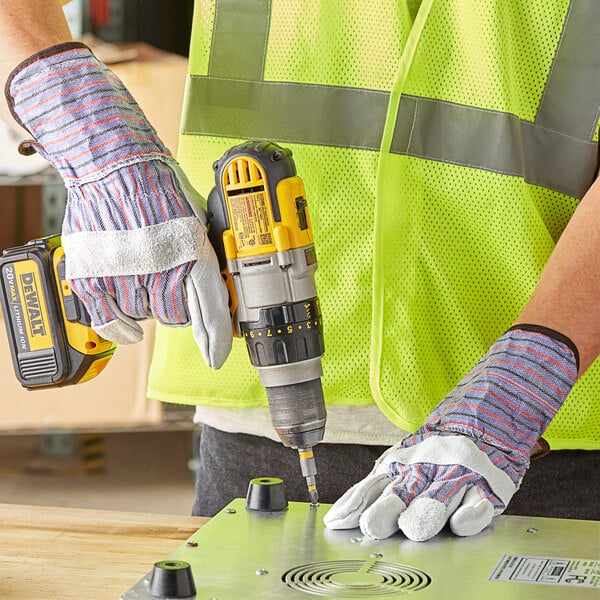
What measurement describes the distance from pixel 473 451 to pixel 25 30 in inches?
26.9

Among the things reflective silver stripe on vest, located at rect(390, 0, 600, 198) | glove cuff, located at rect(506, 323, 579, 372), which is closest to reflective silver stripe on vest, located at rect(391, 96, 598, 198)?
reflective silver stripe on vest, located at rect(390, 0, 600, 198)

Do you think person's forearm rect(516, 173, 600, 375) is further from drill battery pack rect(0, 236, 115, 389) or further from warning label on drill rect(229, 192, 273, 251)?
drill battery pack rect(0, 236, 115, 389)

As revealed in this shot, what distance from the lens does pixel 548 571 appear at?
0.91m

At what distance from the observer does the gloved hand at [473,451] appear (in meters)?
1.01

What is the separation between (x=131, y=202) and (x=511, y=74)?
1.68ft

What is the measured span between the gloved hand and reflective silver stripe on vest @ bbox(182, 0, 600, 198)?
251 mm

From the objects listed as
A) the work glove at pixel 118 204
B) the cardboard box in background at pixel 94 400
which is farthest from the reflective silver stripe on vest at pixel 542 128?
the cardboard box in background at pixel 94 400

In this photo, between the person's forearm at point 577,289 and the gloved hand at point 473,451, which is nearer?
the gloved hand at point 473,451

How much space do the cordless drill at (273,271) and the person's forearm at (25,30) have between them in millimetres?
257

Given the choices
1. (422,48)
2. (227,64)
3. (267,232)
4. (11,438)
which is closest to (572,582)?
(267,232)

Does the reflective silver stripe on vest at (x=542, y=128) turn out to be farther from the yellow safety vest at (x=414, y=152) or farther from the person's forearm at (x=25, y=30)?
the person's forearm at (x=25, y=30)

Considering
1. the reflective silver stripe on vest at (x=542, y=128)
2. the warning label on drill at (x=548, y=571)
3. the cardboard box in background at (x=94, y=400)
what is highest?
the reflective silver stripe on vest at (x=542, y=128)

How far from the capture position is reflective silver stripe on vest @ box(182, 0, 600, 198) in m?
1.28

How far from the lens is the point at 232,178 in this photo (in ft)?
3.60
